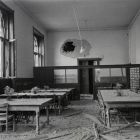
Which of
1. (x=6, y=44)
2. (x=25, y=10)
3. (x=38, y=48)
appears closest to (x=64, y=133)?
(x=6, y=44)

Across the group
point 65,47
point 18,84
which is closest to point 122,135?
point 18,84

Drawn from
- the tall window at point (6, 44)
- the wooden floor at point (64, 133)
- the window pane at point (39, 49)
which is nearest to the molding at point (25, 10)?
the tall window at point (6, 44)

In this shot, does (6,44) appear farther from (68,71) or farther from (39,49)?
(68,71)

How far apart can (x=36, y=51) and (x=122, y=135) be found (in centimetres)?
1256

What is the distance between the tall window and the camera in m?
11.3

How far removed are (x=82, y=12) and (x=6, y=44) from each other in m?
5.11

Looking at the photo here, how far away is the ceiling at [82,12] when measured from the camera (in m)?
12.9

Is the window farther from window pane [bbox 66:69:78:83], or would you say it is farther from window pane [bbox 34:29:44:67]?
window pane [bbox 66:69:78:83]

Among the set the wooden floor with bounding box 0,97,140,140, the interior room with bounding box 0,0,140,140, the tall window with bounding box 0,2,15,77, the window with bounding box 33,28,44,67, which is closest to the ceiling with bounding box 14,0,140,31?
the interior room with bounding box 0,0,140,140

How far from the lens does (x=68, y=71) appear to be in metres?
18.5

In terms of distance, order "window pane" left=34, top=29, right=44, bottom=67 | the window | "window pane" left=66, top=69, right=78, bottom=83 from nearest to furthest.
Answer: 1. the window
2. "window pane" left=34, top=29, right=44, bottom=67
3. "window pane" left=66, top=69, right=78, bottom=83

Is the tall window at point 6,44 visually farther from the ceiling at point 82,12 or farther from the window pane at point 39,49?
the window pane at point 39,49

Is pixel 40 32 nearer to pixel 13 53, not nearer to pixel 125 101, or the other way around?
pixel 13 53

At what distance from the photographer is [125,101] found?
632 cm
